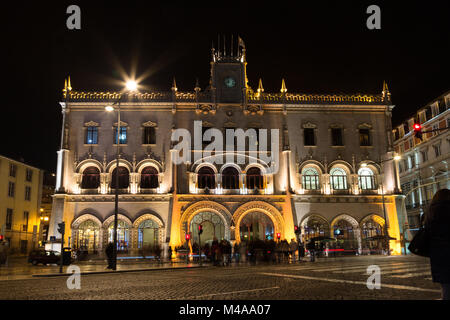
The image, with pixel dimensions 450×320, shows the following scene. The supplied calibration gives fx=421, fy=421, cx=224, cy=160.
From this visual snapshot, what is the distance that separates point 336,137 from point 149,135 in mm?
18339

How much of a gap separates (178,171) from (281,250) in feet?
43.5

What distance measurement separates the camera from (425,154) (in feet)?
170

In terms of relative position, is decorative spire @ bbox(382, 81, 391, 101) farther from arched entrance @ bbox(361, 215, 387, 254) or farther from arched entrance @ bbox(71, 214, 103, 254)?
arched entrance @ bbox(71, 214, 103, 254)

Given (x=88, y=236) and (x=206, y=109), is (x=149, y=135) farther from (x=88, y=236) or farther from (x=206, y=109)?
(x=88, y=236)

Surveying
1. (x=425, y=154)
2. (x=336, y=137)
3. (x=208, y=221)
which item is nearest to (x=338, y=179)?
(x=336, y=137)

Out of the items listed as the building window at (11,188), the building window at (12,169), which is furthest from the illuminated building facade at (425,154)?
the building window at (12,169)

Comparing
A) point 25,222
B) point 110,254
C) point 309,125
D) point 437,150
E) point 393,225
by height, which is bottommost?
point 110,254

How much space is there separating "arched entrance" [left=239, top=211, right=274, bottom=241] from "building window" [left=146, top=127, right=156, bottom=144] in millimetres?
11373

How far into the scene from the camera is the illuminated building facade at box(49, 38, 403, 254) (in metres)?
38.1

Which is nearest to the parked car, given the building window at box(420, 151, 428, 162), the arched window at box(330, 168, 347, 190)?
the arched window at box(330, 168, 347, 190)

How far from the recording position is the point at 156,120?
40344 millimetres

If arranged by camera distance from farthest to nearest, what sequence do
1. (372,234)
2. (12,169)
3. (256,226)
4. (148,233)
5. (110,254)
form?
(12,169), (372,234), (256,226), (148,233), (110,254)
